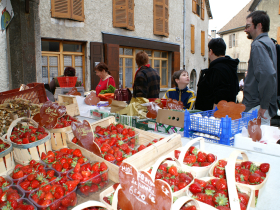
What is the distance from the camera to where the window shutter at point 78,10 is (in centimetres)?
641

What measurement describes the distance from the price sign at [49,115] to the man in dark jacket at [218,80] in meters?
1.78

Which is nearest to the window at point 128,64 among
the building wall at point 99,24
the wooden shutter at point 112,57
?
the building wall at point 99,24

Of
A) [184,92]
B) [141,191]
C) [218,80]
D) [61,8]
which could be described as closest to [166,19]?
[61,8]

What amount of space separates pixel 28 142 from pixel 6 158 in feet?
0.57

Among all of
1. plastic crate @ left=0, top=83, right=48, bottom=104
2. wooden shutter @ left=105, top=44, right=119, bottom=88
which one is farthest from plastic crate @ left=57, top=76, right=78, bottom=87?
wooden shutter @ left=105, top=44, right=119, bottom=88

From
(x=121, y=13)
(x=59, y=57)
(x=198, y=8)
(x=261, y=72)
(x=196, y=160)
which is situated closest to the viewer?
(x=196, y=160)

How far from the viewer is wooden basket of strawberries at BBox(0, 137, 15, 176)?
1400mm

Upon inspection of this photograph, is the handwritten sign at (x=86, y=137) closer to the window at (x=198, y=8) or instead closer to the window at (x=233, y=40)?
the window at (x=198, y=8)

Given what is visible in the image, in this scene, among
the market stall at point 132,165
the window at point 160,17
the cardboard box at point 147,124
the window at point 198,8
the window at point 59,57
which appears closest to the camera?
the market stall at point 132,165

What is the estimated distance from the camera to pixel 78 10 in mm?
6582

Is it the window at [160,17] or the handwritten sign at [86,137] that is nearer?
the handwritten sign at [86,137]

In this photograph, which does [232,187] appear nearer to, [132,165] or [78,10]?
[132,165]

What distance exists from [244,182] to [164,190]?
0.59 meters

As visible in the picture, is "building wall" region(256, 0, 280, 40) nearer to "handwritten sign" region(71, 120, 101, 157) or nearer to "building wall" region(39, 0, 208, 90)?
"building wall" region(39, 0, 208, 90)
